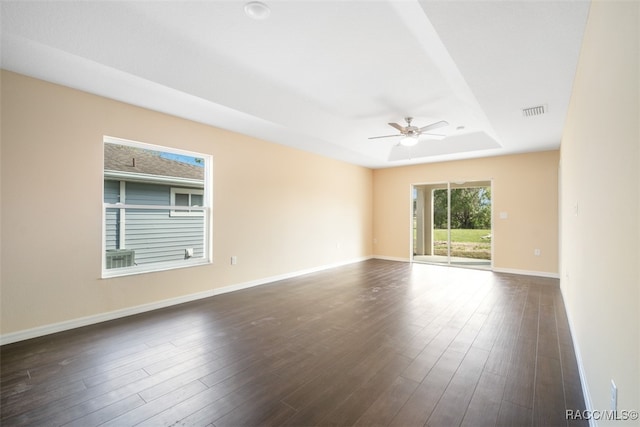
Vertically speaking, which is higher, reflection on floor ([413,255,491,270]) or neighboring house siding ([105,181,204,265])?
neighboring house siding ([105,181,204,265])

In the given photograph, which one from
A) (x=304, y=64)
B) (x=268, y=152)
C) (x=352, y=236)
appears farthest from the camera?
(x=352, y=236)

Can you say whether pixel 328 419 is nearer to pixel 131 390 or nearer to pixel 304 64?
pixel 131 390

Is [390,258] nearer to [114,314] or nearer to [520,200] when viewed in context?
[520,200]

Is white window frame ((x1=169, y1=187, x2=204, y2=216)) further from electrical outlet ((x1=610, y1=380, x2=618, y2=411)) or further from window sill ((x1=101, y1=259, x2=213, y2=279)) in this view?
electrical outlet ((x1=610, y1=380, x2=618, y2=411))

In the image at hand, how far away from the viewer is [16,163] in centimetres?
275

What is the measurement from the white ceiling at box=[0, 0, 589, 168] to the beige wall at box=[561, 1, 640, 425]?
562 millimetres

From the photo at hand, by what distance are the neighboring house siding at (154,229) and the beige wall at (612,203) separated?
14.5ft

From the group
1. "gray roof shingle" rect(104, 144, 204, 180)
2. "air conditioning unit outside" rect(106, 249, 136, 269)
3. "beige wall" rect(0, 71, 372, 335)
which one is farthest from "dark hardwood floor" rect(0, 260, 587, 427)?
"gray roof shingle" rect(104, 144, 204, 180)

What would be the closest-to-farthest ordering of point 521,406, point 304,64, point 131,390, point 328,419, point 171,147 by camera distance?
point 328,419
point 521,406
point 131,390
point 304,64
point 171,147

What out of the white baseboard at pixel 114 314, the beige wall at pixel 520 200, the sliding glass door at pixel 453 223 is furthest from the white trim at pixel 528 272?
the white baseboard at pixel 114 314

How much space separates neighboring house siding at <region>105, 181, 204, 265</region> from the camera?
3637 mm

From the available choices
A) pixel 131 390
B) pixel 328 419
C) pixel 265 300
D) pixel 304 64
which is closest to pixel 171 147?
pixel 304 64

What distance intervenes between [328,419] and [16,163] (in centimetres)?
362

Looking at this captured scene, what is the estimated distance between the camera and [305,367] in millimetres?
2287
